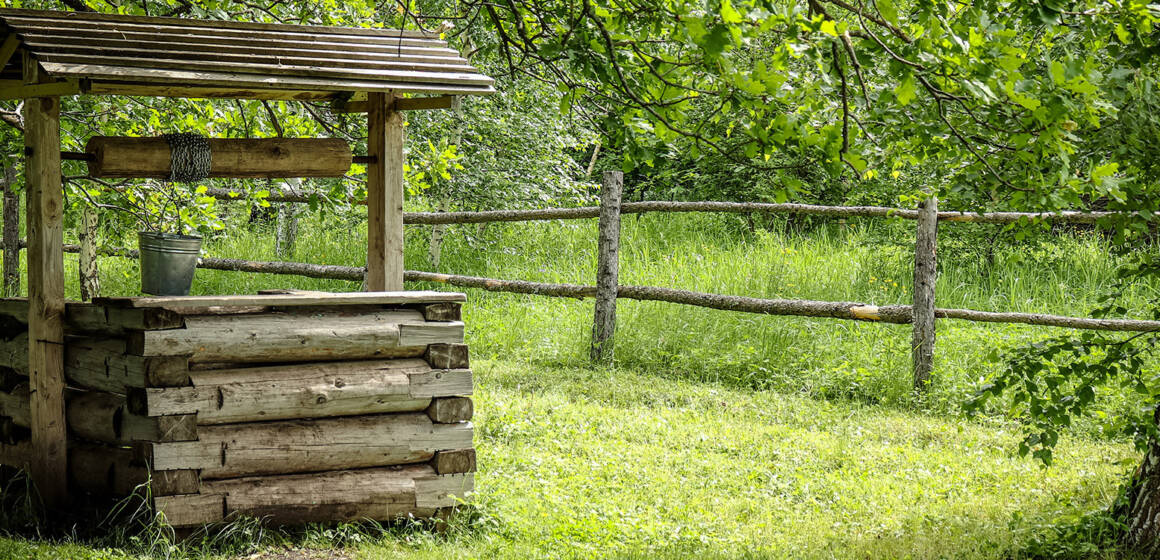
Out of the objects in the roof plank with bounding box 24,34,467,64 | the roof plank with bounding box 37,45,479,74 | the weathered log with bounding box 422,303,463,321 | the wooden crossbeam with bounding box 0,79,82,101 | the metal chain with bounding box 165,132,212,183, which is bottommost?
the weathered log with bounding box 422,303,463,321

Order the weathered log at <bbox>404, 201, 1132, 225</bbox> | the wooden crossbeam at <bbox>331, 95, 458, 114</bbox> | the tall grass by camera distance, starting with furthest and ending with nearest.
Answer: the tall grass → the weathered log at <bbox>404, 201, 1132, 225</bbox> → the wooden crossbeam at <bbox>331, 95, 458, 114</bbox>

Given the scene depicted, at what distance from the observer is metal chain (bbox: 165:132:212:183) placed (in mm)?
4543

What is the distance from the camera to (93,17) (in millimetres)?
4660

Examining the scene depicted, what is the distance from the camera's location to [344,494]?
14.8 ft

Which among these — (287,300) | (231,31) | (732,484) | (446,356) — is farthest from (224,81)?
(732,484)

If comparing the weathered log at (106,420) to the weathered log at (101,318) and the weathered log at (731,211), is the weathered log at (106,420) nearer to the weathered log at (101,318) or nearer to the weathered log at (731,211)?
the weathered log at (101,318)

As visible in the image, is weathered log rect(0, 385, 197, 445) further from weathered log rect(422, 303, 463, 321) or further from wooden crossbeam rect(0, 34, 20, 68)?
wooden crossbeam rect(0, 34, 20, 68)

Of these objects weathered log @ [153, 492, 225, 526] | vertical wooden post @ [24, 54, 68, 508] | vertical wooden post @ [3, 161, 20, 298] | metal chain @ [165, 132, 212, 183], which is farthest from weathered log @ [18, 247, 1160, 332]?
vertical wooden post @ [24, 54, 68, 508]

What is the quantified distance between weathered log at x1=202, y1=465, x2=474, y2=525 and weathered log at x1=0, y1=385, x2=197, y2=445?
29cm

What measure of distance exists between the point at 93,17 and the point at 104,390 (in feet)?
5.67

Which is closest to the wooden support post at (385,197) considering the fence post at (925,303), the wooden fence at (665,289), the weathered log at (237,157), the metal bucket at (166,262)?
the weathered log at (237,157)

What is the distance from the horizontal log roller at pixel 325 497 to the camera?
167 inches

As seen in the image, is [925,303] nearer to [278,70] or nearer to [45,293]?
[278,70]

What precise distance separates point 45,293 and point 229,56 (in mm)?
1355
